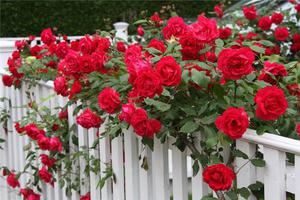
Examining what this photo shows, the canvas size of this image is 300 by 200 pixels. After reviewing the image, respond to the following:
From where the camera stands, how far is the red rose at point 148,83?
1621 mm

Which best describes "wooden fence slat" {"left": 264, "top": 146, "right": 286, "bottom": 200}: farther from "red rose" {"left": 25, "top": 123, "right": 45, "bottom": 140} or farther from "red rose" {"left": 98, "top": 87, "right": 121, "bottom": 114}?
"red rose" {"left": 25, "top": 123, "right": 45, "bottom": 140}

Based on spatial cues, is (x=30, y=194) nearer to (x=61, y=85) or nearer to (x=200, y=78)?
(x=61, y=85)

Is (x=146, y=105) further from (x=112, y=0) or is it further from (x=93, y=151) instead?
(x=112, y=0)

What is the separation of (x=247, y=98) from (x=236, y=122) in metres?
0.24

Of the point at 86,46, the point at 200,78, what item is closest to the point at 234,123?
the point at 200,78

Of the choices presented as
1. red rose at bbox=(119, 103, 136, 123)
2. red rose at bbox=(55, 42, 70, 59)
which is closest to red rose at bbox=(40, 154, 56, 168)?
red rose at bbox=(55, 42, 70, 59)

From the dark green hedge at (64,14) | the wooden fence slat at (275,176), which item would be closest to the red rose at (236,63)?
the wooden fence slat at (275,176)

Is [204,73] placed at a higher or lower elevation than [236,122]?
higher

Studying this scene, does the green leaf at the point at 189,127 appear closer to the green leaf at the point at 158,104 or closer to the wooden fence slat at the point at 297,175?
the green leaf at the point at 158,104

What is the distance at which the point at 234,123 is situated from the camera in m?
1.49

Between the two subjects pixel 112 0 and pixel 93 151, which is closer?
pixel 93 151

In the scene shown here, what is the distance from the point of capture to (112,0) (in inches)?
554

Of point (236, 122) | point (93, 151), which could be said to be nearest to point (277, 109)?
point (236, 122)

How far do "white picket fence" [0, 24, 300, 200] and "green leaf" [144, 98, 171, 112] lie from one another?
150 millimetres
